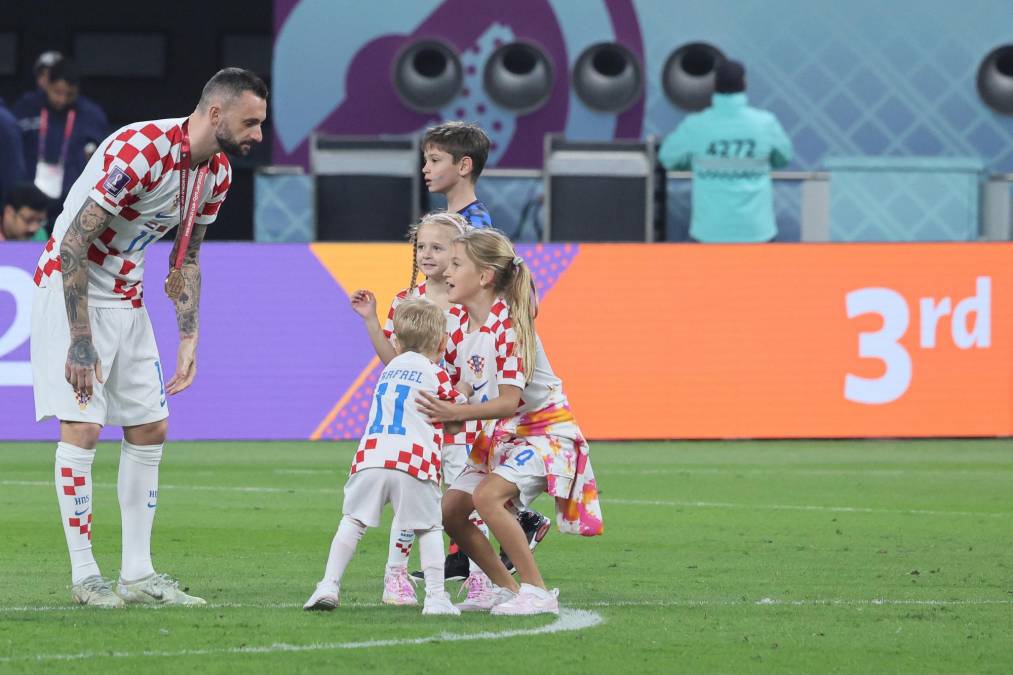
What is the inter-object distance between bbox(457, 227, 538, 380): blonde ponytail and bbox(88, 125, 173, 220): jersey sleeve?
3.70 ft

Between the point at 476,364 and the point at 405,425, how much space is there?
419 mm

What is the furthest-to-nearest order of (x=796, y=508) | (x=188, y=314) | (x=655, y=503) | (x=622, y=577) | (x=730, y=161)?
(x=730, y=161) → (x=655, y=503) → (x=796, y=508) → (x=622, y=577) → (x=188, y=314)

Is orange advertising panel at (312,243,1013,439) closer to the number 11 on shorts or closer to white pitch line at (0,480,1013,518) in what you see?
white pitch line at (0,480,1013,518)

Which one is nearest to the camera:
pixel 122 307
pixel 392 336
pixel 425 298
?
pixel 122 307

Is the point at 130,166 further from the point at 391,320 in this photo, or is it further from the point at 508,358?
the point at 508,358

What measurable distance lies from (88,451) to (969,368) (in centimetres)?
927

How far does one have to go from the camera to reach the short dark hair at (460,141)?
7.39m

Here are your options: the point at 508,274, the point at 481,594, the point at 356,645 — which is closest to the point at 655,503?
the point at 481,594

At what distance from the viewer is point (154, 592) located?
6.68 meters

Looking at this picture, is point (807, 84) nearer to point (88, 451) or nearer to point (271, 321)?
point (271, 321)

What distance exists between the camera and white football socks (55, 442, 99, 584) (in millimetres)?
6629

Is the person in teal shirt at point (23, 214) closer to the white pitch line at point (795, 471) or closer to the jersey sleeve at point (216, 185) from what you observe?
the white pitch line at point (795, 471)

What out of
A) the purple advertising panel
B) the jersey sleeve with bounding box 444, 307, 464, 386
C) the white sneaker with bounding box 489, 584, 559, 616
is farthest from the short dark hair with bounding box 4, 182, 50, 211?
the white sneaker with bounding box 489, 584, 559, 616

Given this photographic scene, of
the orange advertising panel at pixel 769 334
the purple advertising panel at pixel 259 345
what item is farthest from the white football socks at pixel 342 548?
the orange advertising panel at pixel 769 334
